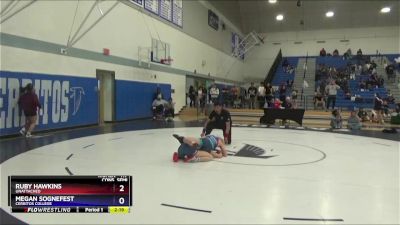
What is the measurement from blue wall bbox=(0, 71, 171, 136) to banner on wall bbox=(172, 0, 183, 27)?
19.1 feet

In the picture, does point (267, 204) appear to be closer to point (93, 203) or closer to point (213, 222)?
point (213, 222)

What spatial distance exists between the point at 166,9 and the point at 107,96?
6768 mm

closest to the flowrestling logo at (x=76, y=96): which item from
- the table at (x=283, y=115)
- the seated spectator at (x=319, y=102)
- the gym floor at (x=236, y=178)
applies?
the gym floor at (x=236, y=178)

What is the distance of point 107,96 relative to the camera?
15.4 m

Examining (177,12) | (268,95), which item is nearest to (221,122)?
(268,95)

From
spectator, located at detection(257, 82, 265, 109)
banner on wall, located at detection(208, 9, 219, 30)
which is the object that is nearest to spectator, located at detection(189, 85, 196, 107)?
spectator, located at detection(257, 82, 265, 109)

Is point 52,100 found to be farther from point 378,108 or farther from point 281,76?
point 281,76

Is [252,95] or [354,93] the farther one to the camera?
[354,93]

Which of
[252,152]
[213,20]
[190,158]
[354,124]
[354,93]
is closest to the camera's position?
[190,158]

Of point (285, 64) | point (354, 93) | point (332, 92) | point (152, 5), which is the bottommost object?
point (332, 92)

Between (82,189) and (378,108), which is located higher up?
(378,108)

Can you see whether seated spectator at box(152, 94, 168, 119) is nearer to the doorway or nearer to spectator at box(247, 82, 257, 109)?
the doorway

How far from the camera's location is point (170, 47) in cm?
1967
